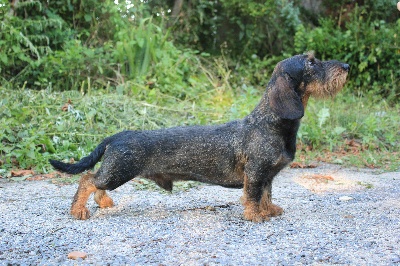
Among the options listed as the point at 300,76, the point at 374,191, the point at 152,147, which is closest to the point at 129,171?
the point at 152,147

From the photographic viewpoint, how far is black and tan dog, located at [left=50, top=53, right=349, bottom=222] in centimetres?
498

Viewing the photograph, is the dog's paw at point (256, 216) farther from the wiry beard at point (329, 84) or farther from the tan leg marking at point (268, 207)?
the wiry beard at point (329, 84)

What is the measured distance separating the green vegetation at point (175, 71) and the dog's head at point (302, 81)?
10.5 feet

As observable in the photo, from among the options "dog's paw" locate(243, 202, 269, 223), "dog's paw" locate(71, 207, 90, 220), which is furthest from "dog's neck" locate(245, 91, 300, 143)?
"dog's paw" locate(71, 207, 90, 220)

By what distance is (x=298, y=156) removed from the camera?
8.46 meters

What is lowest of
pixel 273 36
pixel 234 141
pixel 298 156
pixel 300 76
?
pixel 298 156

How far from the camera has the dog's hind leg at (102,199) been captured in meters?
5.49

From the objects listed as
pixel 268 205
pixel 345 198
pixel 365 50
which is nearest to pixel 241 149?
pixel 268 205

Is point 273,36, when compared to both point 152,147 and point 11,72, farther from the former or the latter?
point 152,147

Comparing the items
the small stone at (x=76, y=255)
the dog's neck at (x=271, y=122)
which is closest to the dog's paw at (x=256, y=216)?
the dog's neck at (x=271, y=122)

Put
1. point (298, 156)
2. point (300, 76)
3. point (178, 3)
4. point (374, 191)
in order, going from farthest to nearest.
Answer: point (178, 3)
point (298, 156)
point (374, 191)
point (300, 76)

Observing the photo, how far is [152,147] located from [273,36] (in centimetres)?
1059

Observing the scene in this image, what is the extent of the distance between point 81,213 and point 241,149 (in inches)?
60.5

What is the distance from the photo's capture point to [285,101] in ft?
16.3
